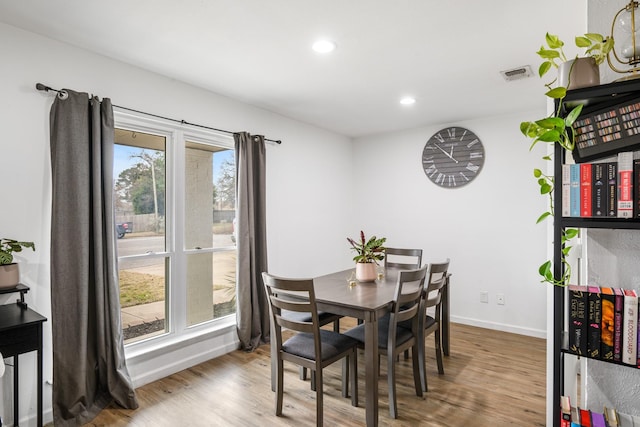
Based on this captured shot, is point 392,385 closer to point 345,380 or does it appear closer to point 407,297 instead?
point 345,380

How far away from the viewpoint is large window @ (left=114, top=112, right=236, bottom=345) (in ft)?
9.29

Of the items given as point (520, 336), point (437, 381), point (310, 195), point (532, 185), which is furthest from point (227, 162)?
point (520, 336)

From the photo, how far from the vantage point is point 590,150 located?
4.60ft

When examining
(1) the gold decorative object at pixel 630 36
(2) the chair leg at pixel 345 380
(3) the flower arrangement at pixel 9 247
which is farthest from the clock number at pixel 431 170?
(3) the flower arrangement at pixel 9 247

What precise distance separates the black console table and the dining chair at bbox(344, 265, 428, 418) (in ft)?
5.96

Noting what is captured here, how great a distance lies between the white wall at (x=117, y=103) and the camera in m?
2.15

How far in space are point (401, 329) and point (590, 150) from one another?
1.69m

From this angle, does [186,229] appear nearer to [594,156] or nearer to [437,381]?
[437,381]

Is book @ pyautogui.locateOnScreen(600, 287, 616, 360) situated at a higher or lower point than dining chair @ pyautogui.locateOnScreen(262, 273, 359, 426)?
higher

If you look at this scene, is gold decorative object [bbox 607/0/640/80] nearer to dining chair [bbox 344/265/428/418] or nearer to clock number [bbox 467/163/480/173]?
dining chair [bbox 344/265/428/418]

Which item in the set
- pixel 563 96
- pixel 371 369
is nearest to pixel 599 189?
pixel 563 96

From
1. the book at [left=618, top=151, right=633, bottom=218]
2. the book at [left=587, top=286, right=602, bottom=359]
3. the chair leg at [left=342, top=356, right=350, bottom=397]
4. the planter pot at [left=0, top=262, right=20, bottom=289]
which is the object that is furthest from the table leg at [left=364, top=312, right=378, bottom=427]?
the planter pot at [left=0, top=262, right=20, bottom=289]

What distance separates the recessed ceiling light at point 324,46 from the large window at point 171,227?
1405 mm

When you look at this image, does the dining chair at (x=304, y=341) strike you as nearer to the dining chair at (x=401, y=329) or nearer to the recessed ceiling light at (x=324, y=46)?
the dining chair at (x=401, y=329)
